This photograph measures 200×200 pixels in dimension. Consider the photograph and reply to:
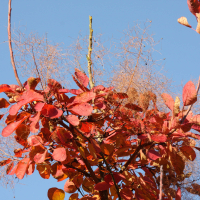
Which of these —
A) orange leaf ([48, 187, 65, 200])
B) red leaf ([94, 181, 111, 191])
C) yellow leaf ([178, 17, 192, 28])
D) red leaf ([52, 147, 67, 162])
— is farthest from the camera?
orange leaf ([48, 187, 65, 200])

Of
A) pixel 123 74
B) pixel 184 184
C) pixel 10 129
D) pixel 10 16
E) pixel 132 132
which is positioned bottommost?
pixel 184 184

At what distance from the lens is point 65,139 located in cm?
108

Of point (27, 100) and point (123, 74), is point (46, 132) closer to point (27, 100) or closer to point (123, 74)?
point (27, 100)

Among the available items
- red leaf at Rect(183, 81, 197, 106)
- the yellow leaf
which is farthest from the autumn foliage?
the yellow leaf

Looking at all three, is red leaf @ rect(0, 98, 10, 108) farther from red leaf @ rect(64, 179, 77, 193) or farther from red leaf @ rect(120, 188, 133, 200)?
red leaf @ rect(120, 188, 133, 200)

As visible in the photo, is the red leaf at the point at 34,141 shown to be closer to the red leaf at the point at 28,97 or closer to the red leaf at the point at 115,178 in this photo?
the red leaf at the point at 28,97

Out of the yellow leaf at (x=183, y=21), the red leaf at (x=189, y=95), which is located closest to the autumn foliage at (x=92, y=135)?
the red leaf at (x=189, y=95)

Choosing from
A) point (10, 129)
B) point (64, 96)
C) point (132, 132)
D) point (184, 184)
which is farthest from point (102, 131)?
point (184, 184)

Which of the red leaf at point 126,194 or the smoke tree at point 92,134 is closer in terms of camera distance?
the smoke tree at point 92,134

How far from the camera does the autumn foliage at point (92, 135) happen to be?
1000 mm

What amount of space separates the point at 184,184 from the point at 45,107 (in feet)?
2.74

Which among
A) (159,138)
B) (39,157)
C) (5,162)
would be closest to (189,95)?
(159,138)

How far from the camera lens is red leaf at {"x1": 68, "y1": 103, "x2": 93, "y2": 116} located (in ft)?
3.14

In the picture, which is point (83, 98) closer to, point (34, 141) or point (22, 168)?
point (34, 141)
